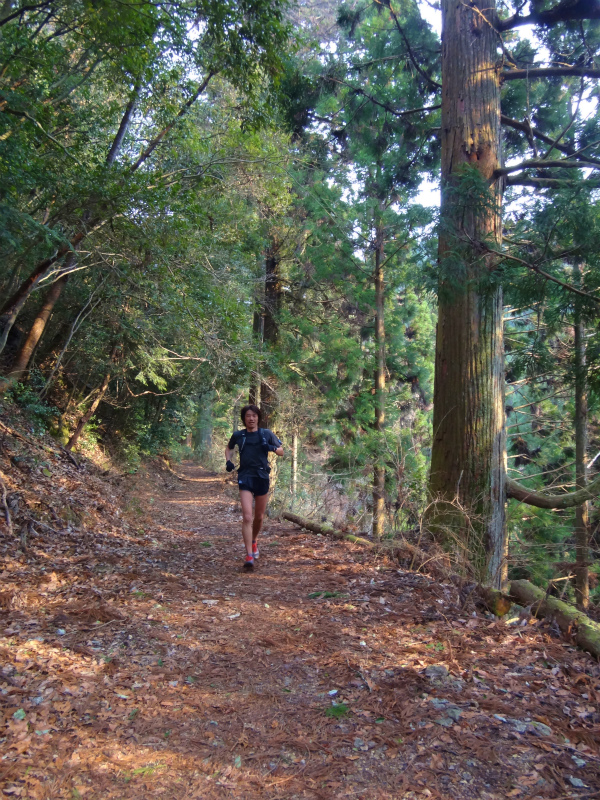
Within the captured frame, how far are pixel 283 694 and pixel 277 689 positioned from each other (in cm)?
7

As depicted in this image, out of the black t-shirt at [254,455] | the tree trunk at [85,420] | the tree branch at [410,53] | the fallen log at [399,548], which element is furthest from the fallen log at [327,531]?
the tree branch at [410,53]

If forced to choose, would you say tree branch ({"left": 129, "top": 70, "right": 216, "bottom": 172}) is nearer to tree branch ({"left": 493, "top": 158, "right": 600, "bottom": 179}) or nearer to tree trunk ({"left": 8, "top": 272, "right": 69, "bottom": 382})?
tree trunk ({"left": 8, "top": 272, "right": 69, "bottom": 382})

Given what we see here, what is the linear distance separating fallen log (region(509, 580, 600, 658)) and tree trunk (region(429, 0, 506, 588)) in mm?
950

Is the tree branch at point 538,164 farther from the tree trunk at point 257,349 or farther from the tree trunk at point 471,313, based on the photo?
the tree trunk at point 257,349

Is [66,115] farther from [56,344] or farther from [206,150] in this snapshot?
[56,344]

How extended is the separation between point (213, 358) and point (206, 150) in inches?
152

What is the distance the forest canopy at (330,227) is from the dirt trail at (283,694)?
122cm

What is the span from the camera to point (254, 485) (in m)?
5.87

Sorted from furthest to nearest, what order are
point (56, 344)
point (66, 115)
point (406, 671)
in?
point (56, 344) → point (66, 115) → point (406, 671)

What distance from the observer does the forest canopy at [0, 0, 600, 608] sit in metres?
5.42

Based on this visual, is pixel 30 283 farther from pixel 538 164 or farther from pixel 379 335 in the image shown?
pixel 379 335

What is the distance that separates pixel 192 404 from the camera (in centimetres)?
2030

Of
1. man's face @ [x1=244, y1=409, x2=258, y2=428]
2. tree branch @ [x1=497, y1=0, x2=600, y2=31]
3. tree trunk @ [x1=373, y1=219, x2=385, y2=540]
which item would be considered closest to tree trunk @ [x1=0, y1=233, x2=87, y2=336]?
man's face @ [x1=244, y1=409, x2=258, y2=428]

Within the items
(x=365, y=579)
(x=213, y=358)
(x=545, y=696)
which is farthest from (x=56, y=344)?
(x=545, y=696)
